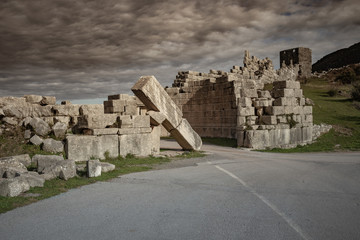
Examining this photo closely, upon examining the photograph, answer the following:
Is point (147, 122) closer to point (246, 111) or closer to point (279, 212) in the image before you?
point (246, 111)

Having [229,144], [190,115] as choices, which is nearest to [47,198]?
[229,144]

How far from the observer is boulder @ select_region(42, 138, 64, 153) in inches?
392

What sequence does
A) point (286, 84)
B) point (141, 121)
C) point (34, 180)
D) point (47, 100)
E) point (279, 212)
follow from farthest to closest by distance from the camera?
point (286, 84) → point (47, 100) → point (141, 121) → point (34, 180) → point (279, 212)

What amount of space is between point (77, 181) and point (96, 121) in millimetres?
3701

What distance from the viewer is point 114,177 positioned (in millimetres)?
7812

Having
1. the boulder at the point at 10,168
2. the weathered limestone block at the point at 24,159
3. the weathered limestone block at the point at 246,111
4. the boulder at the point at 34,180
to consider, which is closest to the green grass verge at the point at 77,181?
the boulder at the point at 34,180

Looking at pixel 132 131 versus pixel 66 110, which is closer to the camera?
pixel 132 131

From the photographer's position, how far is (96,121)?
1058 centimetres

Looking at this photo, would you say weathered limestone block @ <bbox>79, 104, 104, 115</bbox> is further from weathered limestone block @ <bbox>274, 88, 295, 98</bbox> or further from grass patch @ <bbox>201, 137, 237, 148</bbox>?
weathered limestone block @ <bbox>274, 88, 295, 98</bbox>

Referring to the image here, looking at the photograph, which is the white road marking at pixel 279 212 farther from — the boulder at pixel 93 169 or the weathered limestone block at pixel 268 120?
the weathered limestone block at pixel 268 120

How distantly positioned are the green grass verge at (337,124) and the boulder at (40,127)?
426 inches

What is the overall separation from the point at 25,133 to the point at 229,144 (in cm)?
1105

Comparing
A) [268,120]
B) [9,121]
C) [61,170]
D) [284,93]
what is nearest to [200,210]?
[61,170]

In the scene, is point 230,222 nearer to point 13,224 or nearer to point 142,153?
point 13,224
